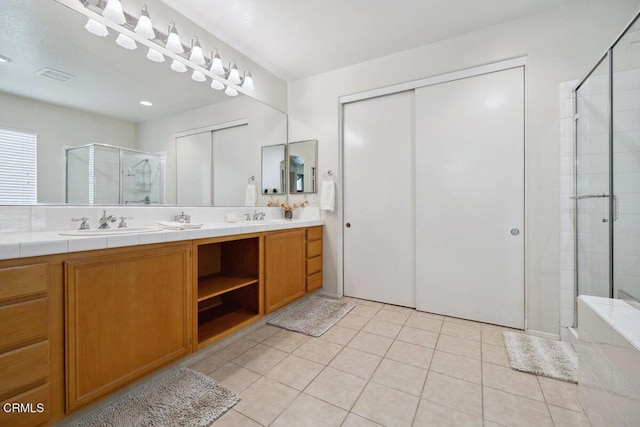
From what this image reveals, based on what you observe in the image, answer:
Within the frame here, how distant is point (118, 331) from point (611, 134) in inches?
120

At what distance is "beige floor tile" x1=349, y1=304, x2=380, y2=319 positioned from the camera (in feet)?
8.48

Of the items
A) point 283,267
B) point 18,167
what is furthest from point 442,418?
point 18,167


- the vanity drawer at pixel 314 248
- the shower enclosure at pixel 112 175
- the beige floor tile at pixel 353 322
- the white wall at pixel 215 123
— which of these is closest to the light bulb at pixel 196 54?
the white wall at pixel 215 123

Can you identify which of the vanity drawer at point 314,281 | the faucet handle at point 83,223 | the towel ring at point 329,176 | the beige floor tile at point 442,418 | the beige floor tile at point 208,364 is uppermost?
the towel ring at point 329,176

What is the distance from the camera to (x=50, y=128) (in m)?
1.55

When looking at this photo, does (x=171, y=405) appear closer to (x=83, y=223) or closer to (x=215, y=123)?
(x=83, y=223)

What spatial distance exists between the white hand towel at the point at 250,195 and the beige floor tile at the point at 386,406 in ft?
6.68

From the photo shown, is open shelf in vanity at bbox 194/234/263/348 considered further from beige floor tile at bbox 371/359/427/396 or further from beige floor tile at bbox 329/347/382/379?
beige floor tile at bbox 371/359/427/396

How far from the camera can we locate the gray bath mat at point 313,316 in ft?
7.53

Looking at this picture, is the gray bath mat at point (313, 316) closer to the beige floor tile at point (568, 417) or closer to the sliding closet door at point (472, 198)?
the sliding closet door at point (472, 198)

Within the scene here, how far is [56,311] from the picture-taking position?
1.10 metres

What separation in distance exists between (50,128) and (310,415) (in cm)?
215

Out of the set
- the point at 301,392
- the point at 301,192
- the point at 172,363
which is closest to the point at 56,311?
the point at 172,363

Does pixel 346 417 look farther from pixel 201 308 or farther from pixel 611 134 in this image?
pixel 611 134
